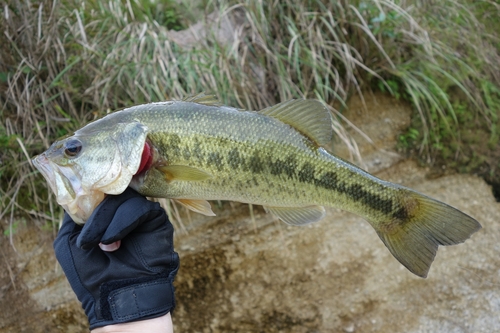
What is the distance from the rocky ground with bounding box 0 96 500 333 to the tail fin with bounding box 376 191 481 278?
1857mm

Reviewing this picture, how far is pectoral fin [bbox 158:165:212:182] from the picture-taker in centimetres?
183

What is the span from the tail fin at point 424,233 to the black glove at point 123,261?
0.98 metres

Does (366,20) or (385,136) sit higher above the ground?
(366,20)

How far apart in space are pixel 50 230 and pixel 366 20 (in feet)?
10.2

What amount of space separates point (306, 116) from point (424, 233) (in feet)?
2.30

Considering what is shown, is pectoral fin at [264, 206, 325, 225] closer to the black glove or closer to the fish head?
the black glove

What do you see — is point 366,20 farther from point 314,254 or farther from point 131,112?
point 131,112

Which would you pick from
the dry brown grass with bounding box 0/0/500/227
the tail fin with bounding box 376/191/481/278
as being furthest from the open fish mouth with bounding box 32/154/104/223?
the dry brown grass with bounding box 0/0/500/227

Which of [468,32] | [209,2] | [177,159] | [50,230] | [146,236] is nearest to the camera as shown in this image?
[177,159]

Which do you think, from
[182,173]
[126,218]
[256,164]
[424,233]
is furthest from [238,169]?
[424,233]

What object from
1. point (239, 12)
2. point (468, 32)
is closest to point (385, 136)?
point (468, 32)

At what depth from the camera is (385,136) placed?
3.95 m

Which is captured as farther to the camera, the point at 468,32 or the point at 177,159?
the point at 468,32

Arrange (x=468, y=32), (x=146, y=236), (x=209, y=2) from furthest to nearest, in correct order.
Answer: (x=468, y=32), (x=209, y=2), (x=146, y=236)
